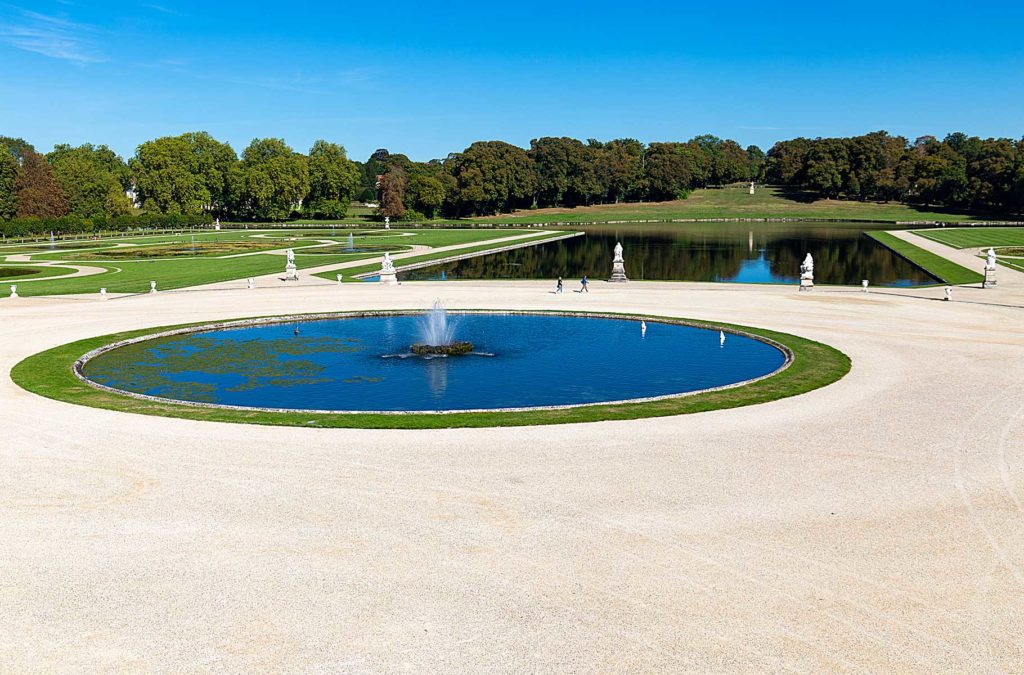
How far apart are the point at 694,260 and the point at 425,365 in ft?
170

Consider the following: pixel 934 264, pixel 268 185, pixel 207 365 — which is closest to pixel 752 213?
pixel 268 185

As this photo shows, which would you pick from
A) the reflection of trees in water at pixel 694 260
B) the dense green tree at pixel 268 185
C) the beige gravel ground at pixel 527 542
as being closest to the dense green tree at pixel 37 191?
the dense green tree at pixel 268 185

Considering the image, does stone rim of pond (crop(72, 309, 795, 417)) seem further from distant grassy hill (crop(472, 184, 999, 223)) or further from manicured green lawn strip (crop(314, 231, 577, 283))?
distant grassy hill (crop(472, 184, 999, 223))

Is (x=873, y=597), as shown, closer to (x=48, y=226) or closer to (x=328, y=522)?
(x=328, y=522)

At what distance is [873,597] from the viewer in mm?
11594

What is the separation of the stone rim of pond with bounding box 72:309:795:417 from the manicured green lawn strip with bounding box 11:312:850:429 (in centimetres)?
21

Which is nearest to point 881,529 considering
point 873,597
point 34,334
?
point 873,597

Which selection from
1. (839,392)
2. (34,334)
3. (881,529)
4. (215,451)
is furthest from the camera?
(34,334)

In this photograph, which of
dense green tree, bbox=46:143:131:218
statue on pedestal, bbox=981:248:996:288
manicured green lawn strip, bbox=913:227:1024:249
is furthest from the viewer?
dense green tree, bbox=46:143:131:218

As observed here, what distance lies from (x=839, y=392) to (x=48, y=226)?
393 ft

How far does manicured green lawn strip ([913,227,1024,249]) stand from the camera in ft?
280

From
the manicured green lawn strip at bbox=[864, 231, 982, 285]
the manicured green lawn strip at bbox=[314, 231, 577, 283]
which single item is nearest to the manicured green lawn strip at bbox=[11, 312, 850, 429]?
the manicured green lawn strip at bbox=[864, 231, 982, 285]

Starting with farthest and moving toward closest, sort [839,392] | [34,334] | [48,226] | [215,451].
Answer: [48,226] → [34,334] → [839,392] → [215,451]

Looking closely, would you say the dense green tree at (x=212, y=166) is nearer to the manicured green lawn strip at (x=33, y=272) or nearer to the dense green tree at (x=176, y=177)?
the dense green tree at (x=176, y=177)
